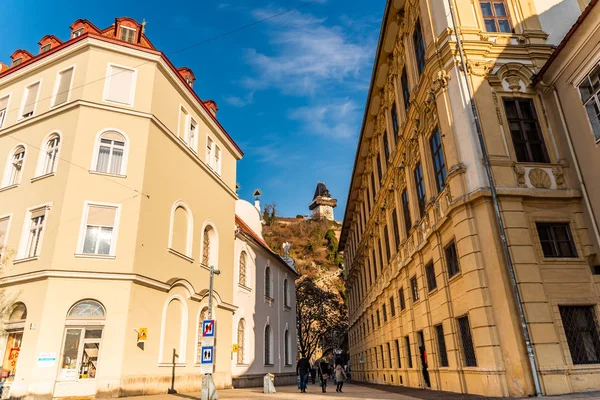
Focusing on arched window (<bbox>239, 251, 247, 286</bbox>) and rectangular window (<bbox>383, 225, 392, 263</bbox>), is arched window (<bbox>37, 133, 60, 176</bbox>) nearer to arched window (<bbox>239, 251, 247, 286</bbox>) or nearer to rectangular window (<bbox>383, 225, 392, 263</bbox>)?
arched window (<bbox>239, 251, 247, 286</bbox>)

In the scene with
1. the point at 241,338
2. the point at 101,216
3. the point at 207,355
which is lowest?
the point at 207,355

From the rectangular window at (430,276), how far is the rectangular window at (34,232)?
15.0 m

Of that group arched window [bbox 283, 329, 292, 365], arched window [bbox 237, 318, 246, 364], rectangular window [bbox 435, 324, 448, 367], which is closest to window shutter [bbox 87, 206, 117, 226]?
arched window [bbox 237, 318, 246, 364]

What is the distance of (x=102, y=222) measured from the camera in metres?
16.5

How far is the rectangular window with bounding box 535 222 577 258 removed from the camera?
1236cm

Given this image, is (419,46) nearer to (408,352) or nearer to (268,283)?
(408,352)

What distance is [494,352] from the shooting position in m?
11.2

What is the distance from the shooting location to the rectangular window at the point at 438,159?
14908mm

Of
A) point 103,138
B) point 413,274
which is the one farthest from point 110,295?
point 413,274

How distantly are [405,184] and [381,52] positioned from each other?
7.11 meters

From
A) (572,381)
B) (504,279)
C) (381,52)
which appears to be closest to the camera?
(572,381)

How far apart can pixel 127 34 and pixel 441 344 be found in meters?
20.0

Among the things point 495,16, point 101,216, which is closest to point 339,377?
point 101,216

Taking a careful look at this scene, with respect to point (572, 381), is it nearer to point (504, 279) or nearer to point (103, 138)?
point (504, 279)
